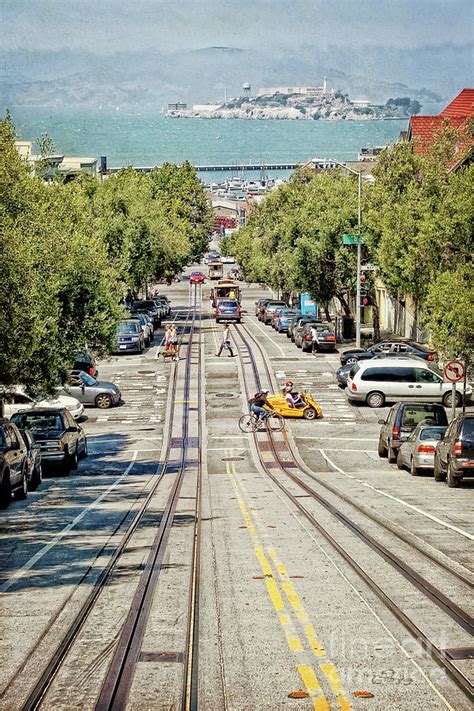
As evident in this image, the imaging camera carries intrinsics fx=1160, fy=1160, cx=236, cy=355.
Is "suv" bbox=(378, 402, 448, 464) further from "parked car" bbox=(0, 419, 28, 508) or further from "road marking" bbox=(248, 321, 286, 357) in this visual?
"road marking" bbox=(248, 321, 286, 357)

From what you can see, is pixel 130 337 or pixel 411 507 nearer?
pixel 411 507

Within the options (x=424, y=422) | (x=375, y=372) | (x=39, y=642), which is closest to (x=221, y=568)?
(x=39, y=642)

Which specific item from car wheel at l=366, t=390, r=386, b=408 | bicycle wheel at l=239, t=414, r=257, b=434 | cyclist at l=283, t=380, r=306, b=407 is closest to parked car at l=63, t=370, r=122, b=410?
bicycle wheel at l=239, t=414, r=257, b=434

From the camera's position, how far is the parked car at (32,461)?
84.8 ft

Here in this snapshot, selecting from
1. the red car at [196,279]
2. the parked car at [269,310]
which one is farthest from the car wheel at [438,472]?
the red car at [196,279]

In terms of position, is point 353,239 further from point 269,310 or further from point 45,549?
point 45,549

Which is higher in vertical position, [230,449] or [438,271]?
[438,271]

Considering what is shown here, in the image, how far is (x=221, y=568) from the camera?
→ 1499 centimetres

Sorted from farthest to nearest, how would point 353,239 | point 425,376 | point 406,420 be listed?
point 353,239 → point 425,376 → point 406,420

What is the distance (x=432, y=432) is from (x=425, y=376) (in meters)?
15.1

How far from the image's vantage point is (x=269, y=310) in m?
82.1

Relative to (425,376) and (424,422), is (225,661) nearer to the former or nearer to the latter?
(424,422)

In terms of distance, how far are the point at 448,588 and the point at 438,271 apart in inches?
898

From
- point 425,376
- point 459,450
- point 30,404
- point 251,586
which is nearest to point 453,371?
point 459,450
